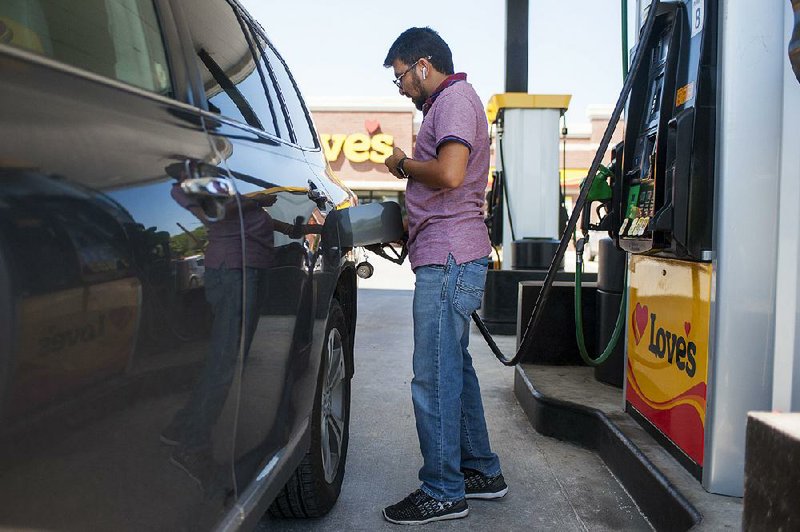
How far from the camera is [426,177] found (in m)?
2.70

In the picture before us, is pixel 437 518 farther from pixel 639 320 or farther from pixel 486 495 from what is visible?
pixel 639 320

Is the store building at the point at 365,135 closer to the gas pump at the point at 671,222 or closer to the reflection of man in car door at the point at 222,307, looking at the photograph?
the gas pump at the point at 671,222

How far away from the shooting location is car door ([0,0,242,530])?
3.08 ft

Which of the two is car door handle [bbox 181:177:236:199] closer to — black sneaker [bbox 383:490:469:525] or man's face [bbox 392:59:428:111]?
man's face [bbox 392:59:428:111]

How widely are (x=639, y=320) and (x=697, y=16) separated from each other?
4.78ft

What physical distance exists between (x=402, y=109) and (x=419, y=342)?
28.6 meters

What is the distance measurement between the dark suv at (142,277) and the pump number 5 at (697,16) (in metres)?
1.79

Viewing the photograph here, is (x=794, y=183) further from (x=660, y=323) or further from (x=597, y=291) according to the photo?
(x=597, y=291)

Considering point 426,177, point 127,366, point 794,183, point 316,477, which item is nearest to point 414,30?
point 426,177

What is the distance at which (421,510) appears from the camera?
2.85 m

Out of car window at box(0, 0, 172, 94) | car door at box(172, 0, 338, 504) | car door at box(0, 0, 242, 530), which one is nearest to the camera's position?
car door at box(0, 0, 242, 530)

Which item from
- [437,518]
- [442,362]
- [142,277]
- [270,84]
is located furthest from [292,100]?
[142,277]

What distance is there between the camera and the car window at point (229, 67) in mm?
1909

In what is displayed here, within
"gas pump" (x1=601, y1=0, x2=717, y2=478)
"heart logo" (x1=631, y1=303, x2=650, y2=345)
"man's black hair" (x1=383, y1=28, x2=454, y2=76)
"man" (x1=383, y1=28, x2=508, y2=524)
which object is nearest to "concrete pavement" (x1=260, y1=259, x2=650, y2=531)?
"man" (x1=383, y1=28, x2=508, y2=524)
